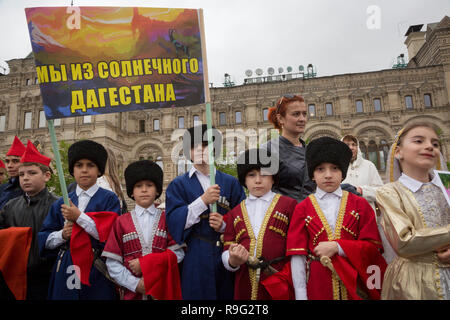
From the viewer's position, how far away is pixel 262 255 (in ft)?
9.11

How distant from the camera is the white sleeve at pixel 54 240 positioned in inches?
122

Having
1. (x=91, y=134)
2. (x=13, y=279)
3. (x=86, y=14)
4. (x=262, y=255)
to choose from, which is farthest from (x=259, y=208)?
(x=91, y=134)

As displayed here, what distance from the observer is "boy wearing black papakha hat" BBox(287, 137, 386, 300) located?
246 centimetres

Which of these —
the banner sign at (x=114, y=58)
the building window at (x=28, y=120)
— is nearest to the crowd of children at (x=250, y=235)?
the banner sign at (x=114, y=58)

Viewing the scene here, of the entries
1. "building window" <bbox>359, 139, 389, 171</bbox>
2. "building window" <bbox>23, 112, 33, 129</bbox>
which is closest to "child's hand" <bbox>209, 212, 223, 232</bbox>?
"building window" <bbox>359, 139, 389, 171</bbox>

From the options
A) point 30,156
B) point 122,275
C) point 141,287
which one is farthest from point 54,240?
point 30,156

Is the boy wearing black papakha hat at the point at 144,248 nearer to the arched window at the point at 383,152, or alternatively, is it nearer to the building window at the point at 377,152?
the building window at the point at 377,152

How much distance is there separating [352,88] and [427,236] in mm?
25804

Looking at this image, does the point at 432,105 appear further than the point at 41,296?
Yes

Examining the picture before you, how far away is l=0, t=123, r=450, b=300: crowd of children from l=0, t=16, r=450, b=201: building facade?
19501mm

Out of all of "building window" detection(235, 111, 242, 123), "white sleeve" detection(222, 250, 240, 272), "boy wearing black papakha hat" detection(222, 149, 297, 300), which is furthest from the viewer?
"building window" detection(235, 111, 242, 123)

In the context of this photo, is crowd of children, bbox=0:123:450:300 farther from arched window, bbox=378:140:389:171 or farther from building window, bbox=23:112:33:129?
building window, bbox=23:112:33:129

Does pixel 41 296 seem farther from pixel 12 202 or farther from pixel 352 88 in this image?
pixel 352 88

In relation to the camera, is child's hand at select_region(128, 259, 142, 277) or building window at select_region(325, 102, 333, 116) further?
building window at select_region(325, 102, 333, 116)
